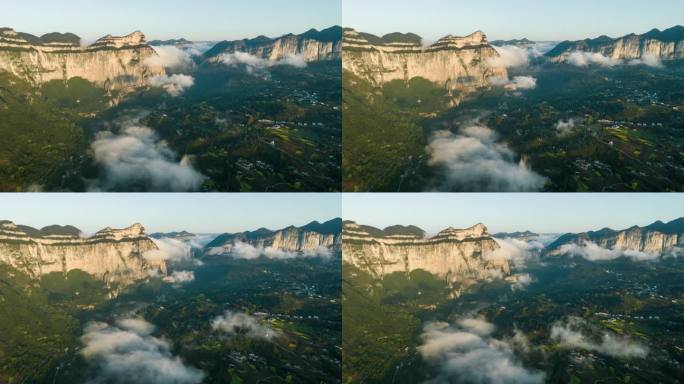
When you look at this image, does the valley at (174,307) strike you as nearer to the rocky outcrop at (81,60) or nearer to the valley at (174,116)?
the valley at (174,116)

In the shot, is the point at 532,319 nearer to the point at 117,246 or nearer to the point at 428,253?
the point at 428,253

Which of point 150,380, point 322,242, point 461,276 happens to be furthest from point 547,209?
point 150,380

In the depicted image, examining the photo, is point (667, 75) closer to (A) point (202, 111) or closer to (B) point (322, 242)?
(B) point (322, 242)

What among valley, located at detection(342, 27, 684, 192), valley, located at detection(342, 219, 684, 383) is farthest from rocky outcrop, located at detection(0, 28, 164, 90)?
valley, located at detection(342, 219, 684, 383)

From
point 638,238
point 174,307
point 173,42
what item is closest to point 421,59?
point 173,42

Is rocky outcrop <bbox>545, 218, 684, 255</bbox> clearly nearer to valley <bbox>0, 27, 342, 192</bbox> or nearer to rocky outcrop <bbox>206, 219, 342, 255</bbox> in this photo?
rocky outcrop <bbox>206, 219, 342, 255</bbox>

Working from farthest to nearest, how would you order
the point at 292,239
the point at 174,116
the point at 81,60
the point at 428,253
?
1. the point at 428,253
2. the point at 292,239
3. the point at 81,60
4. the point at 174,116

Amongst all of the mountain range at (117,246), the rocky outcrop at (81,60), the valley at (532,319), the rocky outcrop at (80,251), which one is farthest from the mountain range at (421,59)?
the rocky outcrop at (80,251)
